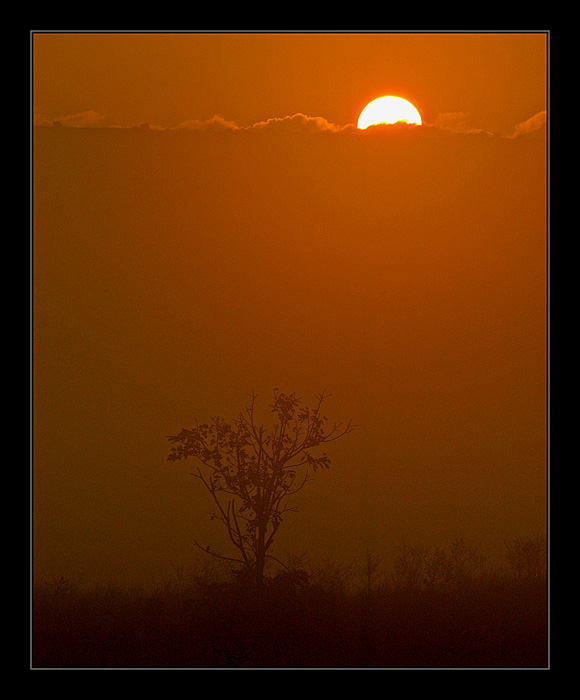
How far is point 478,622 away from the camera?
394cm

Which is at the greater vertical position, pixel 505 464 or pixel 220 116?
pixel 220 116

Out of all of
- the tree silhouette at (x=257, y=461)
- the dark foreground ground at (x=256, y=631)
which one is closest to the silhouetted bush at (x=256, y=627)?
the dark foreground ground at (x=256, y=631)

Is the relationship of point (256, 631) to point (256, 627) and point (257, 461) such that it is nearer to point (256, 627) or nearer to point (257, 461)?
point (256, 627)

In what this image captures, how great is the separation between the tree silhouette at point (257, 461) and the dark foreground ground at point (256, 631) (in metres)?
0.21

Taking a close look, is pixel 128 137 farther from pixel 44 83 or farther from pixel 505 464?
pixel 505 464

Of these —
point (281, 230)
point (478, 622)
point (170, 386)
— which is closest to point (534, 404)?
point (478, 622)

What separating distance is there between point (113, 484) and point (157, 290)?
865 mm

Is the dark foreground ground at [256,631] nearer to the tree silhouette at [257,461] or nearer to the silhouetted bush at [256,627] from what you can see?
the silhouetted bush at [256,627]

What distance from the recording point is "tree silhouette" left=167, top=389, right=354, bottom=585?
3906 millimetres

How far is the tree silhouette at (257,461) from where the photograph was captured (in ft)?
12.8

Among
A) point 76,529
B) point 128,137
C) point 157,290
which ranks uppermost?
point 128,137

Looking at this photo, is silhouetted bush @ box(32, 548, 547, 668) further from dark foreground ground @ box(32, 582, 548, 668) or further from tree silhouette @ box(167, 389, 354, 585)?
tree silhouette @ box(167, 389, 354, 585)

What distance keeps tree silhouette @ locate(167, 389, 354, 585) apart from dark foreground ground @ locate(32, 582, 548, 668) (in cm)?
21

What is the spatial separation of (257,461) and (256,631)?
73cm
